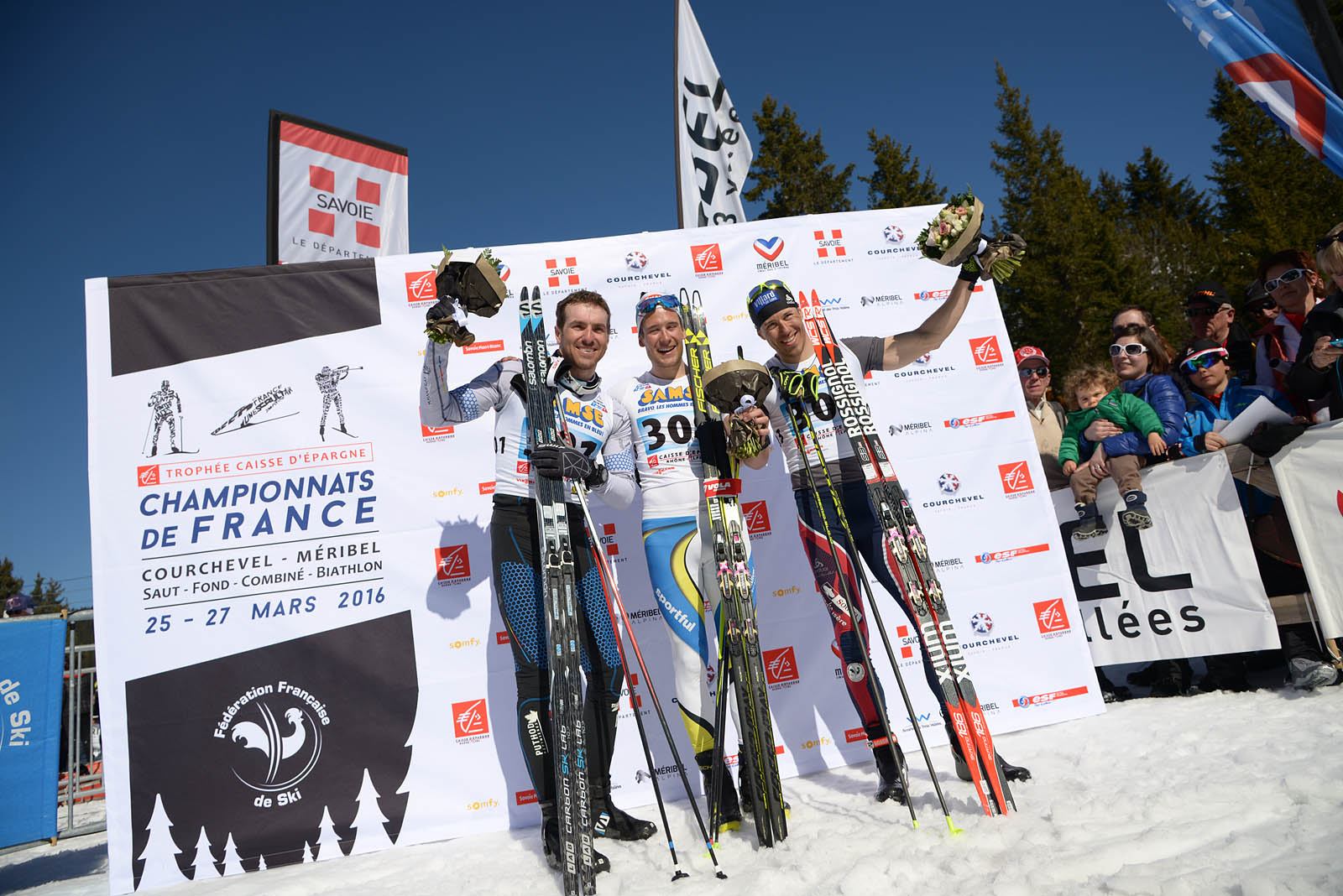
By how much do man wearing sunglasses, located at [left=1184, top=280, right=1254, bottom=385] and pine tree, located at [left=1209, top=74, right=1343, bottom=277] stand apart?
18.1 metres

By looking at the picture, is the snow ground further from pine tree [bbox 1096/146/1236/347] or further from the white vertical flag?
pine tree [bbox 1096/146/1236/347]

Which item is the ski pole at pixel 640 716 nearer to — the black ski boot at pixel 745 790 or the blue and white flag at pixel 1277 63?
the black ski boot at pixel 745 790

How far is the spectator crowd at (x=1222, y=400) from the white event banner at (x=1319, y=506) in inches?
3.8

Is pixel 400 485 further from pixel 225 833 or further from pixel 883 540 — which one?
pixel 883 540

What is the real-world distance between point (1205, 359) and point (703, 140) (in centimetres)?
456

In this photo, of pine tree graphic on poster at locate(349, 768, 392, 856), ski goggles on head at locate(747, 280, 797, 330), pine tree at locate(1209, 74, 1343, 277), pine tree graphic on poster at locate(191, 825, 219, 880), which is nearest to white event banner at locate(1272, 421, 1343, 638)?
ski goggles on head at locate(747, 280, 797, 330)

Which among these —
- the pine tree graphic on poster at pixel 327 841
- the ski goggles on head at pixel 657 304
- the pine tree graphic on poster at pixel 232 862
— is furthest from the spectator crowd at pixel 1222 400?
the pine tree graphic on poster at pixel 232 862

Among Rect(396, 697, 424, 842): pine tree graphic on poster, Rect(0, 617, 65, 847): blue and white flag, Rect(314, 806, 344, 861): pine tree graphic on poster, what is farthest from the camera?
Rect(0, 617, 65, 847): blue and white flag

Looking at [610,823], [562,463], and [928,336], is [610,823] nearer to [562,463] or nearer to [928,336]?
[562,463]

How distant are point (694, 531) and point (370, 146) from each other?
5.09m

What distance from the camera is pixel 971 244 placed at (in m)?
3.32

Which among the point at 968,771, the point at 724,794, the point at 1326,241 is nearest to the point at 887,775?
the point at 968,771

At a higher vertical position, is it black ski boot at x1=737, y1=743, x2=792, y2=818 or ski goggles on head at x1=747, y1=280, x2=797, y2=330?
ski goggles on head at x1=747, y1=280, x2=797, y2=330

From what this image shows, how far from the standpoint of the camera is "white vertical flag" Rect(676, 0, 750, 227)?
659cm
